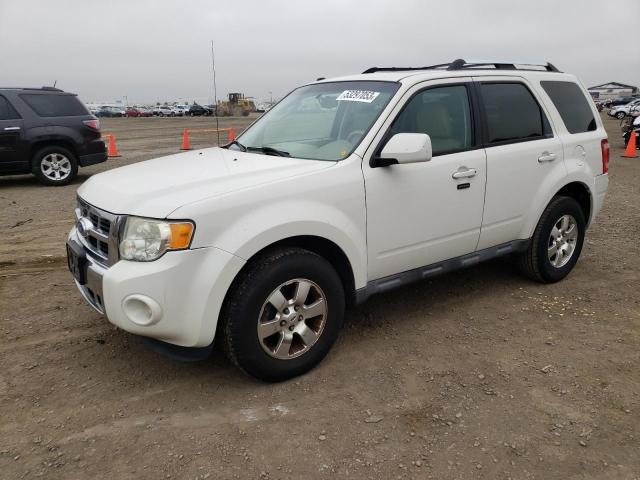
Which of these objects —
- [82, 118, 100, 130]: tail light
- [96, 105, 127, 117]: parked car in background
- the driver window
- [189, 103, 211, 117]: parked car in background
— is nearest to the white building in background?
[189, 103, 211, 117]: parked car in background

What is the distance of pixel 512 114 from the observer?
421 centimetres

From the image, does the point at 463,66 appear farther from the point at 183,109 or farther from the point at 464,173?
the point at 183,109

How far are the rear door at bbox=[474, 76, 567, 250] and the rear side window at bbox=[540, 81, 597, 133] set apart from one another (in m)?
0.24

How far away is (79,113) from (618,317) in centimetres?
959

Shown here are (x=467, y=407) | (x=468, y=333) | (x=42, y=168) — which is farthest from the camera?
(x=42, y=168)

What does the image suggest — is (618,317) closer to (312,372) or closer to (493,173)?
(493,173)

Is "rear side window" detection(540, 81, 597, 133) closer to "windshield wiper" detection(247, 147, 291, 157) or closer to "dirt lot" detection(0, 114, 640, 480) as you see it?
"dirt lot" detection(0, 114, 640, 480)

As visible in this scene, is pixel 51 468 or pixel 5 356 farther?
pixel 5 356

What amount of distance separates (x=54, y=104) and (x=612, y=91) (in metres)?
130

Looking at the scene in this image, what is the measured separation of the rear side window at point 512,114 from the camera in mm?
4055

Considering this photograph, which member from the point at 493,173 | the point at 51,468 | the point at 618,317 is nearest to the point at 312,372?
the point at 51,468

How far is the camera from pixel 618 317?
406cm

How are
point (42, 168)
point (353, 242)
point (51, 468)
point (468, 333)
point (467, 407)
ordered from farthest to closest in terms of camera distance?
point (42, 168), point (468, 333), point (353, 242), point (467, 407), point (51, 468)

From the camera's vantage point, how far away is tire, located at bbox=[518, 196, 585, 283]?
448 centimetres
